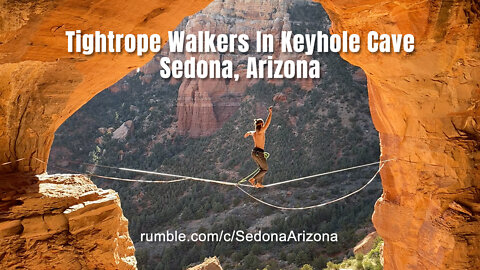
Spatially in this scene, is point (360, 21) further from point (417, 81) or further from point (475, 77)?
point (475, 77)

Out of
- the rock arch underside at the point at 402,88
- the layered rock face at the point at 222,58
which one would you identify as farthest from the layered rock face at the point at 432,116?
the layered rock face at the point at 222,58

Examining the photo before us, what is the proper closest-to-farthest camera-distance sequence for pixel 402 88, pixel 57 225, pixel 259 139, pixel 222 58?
1. pixel 57 225
2. pixel 259 139
3. pixel 402 88
4. pixel 222 58

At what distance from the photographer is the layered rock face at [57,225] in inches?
239

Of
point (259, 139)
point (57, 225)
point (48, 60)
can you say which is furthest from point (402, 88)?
point (57, 225)

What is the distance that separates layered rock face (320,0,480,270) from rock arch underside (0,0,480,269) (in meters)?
0.02

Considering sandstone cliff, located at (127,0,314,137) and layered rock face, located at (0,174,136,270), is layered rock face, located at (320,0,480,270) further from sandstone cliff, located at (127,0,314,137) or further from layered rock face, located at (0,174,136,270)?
sandstone cliff, located at (127,0,314,137)

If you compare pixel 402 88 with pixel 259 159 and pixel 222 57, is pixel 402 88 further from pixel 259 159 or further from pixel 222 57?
pixel 222 57

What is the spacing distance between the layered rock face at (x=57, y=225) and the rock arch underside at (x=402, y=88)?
96mm

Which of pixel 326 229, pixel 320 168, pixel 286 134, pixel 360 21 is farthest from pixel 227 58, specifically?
pixel 360 21

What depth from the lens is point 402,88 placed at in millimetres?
8133

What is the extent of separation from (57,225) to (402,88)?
6603 millimetres

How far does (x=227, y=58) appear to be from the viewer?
38.3m

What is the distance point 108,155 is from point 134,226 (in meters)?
9.64

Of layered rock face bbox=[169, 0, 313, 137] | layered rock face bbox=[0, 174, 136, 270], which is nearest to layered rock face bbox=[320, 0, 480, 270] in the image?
layered rock face bbox=[0, 174, 136, 270]
